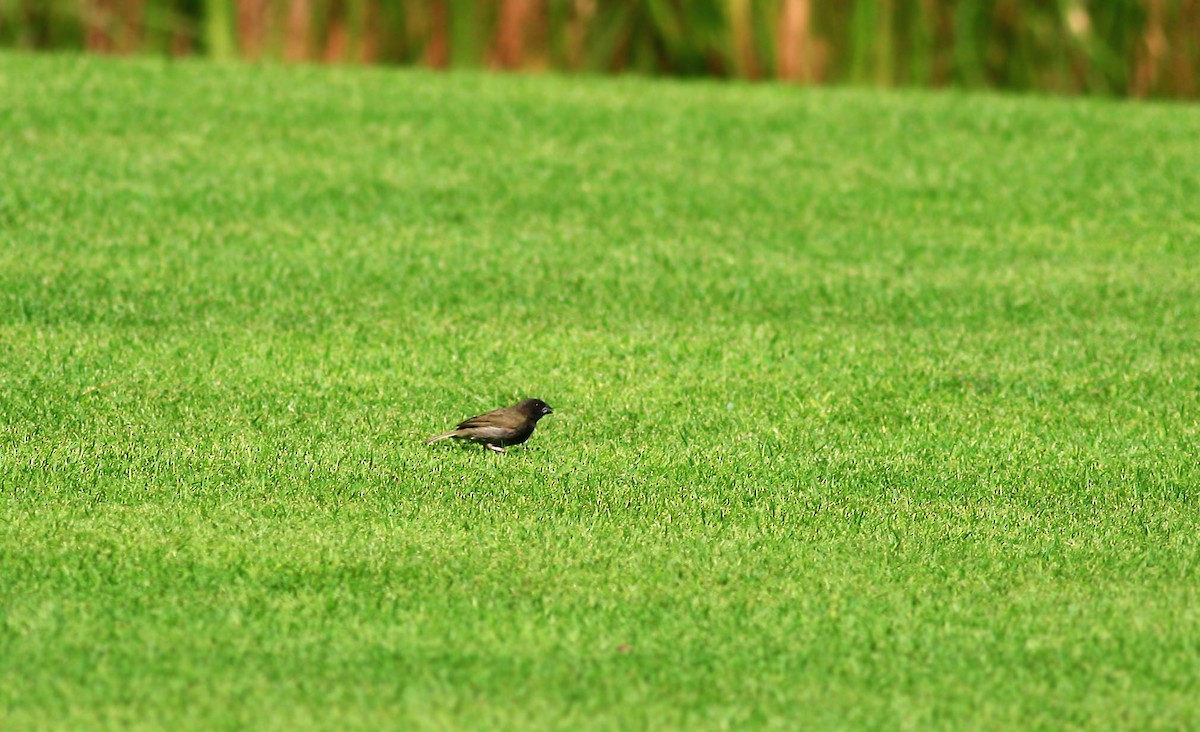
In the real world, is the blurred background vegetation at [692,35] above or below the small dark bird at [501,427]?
above

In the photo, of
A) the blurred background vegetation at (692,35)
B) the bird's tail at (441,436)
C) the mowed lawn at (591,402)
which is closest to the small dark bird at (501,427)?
the bird's tail at (441,436)

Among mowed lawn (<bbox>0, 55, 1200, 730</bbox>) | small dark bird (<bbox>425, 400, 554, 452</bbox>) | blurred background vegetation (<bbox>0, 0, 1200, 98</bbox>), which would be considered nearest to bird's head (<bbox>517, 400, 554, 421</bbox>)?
small dark bird (<bbox>425, 400, 554, 452</bbox>)

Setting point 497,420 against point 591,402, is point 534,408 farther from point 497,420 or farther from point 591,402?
point 591,402

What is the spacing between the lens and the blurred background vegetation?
19094 mm

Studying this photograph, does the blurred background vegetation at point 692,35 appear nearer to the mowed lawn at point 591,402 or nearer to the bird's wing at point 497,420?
the mowed lawn at point 591,402

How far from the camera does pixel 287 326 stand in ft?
40.2

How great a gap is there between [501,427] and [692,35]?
10.7m

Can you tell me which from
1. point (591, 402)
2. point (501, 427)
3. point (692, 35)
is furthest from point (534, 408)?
point (692, 35)

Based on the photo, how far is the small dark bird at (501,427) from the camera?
378 inches

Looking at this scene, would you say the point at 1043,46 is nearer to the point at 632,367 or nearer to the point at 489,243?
the point at 489,243

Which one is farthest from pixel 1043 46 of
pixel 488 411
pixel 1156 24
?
pixel 488 411

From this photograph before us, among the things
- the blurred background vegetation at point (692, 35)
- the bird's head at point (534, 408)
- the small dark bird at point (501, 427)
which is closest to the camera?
the small dark bird at point (501, 427)

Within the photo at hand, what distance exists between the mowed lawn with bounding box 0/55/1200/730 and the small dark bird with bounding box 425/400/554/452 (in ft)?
0.92

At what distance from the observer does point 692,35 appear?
63.7 feet
